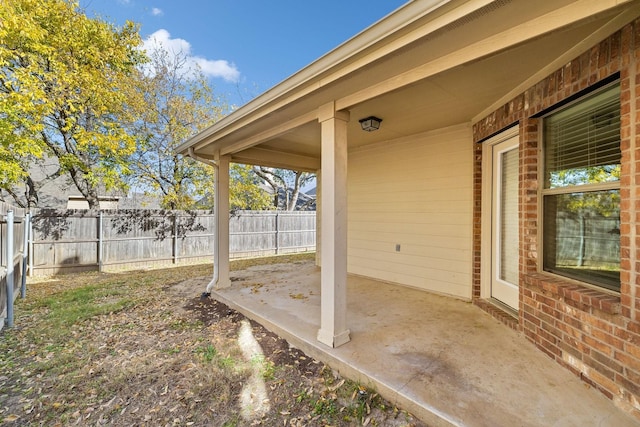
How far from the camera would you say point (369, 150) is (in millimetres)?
5637

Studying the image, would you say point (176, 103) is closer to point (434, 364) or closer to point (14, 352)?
point (14, 352)

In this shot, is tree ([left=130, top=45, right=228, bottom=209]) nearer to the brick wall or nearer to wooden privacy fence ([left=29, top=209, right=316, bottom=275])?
wooden privacy fence ([left=29, top=209, right=316, bottom=275])

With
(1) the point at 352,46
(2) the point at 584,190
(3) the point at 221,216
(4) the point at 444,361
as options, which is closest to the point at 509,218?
(2) the point at 584,190

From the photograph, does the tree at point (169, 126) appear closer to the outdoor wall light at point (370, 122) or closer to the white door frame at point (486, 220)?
the outdoor wall light at point (370, 122)

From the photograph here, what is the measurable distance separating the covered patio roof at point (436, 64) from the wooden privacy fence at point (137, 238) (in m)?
5.70

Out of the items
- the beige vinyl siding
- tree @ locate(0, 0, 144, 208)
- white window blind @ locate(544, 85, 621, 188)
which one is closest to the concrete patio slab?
the beige vinyl siding

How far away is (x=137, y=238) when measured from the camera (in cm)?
842

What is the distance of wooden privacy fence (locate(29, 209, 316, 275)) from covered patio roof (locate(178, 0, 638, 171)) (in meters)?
5.70

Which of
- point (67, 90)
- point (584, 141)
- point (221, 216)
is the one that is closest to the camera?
point (584, 141)

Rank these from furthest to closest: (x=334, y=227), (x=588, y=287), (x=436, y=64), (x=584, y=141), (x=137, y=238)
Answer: (x=137, y=238), (x=334, y=227), (x=584, y=141), (x=588, y=287), (x=436, y=64)

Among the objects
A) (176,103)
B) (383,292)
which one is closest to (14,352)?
(383,292)

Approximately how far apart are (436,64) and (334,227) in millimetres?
1592

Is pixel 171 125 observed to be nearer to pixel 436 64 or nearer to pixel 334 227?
pixel 334 227

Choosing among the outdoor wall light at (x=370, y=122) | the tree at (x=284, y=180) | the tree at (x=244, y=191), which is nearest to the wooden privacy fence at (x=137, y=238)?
the tree at (x=244, y=191)
